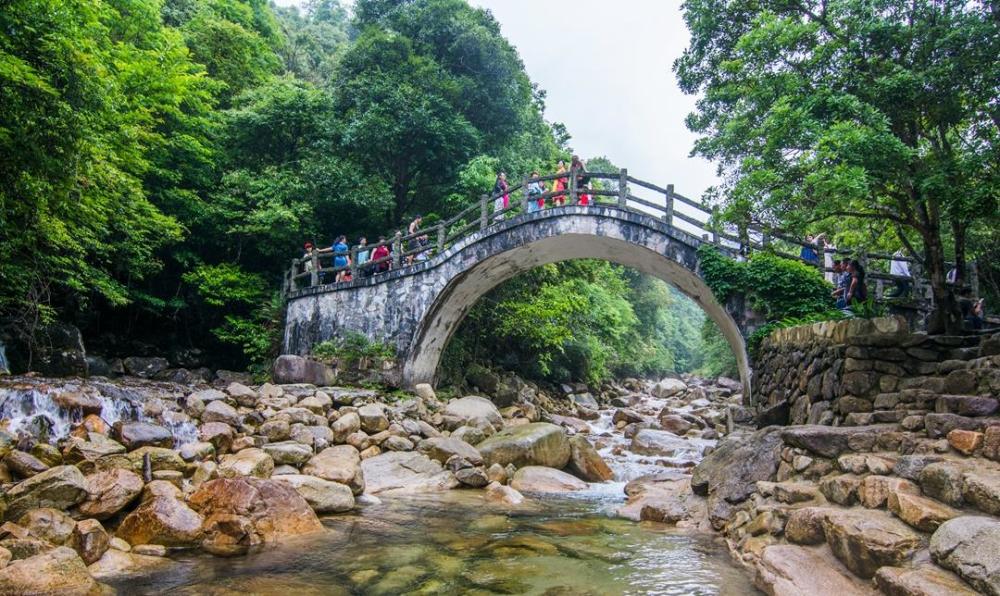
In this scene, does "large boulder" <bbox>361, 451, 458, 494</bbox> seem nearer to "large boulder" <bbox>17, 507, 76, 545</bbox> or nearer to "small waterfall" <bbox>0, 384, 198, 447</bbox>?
"small waterfall" <bbox>0, 384, 198, 447</bbox>

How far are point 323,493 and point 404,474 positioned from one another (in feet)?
6.37

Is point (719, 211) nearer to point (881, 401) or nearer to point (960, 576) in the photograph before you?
point (881, 401)

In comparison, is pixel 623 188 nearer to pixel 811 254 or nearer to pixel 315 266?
pixel 811 254

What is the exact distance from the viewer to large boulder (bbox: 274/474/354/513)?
6.12 m

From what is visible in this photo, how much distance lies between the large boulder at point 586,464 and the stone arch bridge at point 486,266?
116 inches

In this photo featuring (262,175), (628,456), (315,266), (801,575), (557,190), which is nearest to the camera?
(801,575)

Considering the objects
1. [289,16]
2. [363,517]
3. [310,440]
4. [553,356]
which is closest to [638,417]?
[553,356]

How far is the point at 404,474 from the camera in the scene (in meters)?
8.06

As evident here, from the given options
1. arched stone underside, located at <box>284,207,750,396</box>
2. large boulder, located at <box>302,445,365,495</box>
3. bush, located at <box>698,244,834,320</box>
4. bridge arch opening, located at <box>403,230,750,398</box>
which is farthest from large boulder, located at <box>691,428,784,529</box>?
bridge arch opening, located at <box>403,230,750,398</box>

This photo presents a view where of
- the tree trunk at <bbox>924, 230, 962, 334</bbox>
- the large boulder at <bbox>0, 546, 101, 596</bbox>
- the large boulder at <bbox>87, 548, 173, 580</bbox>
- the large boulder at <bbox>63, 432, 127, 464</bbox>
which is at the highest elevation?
the tree trunk at <bbox>924, 230, 962, 334</bbox>

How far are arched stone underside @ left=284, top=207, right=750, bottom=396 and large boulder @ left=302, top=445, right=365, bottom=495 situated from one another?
5.14m

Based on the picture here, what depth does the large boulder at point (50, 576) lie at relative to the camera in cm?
358

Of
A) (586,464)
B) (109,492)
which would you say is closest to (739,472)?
(586,464)

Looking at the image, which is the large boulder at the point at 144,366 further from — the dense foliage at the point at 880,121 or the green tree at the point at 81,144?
the dense foliage at the point at 880,121
